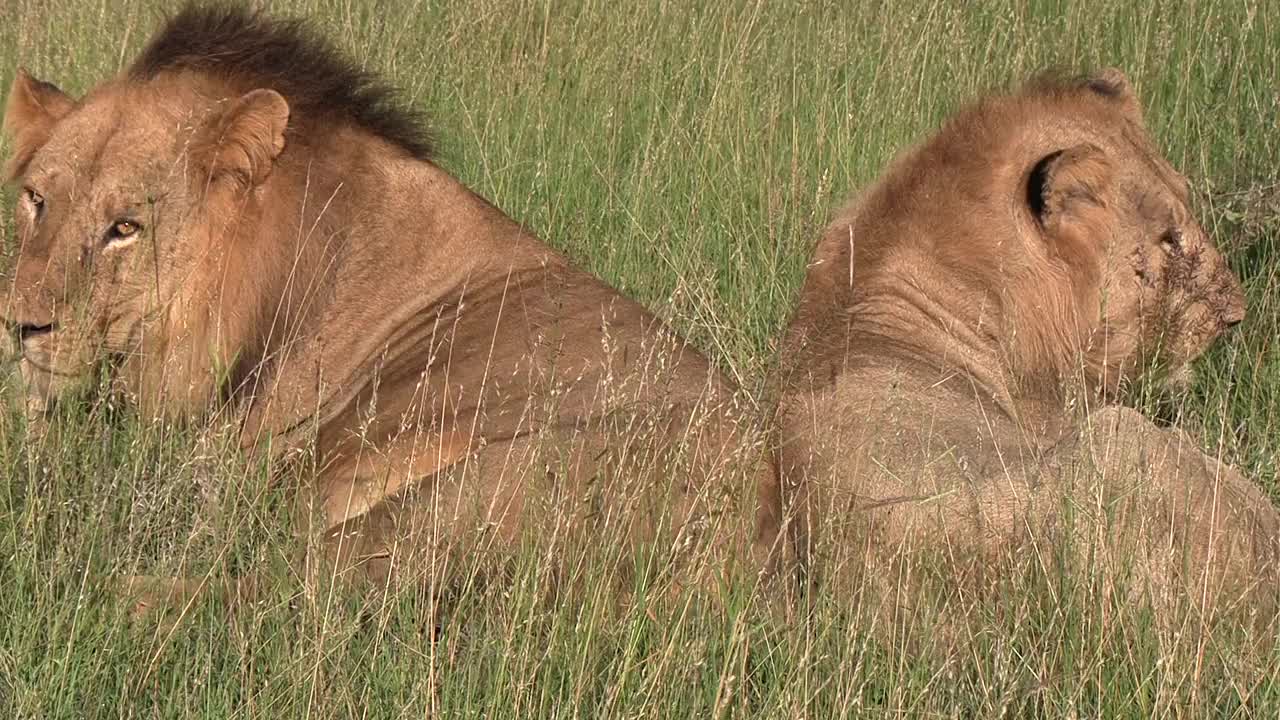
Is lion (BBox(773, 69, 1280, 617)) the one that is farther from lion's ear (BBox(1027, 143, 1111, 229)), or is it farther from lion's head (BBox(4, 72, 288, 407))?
lion's head (BBox(4, 72, 288, 407))

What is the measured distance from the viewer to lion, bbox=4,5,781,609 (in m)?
4.21

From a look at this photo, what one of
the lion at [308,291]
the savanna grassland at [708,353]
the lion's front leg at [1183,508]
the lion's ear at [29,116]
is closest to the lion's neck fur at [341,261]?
the lion at [308,291]

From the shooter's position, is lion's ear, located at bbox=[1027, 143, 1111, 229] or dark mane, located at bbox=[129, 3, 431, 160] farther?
lion's ear, located at bbox=[1027, 143, 1111, 229]

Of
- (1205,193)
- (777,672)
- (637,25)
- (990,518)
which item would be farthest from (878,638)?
(637,25)

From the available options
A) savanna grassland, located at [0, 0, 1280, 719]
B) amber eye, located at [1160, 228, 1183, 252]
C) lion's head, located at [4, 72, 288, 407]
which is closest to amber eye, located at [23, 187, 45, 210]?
lion's head, located at [4, 72, 288, 407]

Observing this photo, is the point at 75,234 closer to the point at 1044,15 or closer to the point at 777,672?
the point at 777,672

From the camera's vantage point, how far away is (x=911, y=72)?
7.41 meters

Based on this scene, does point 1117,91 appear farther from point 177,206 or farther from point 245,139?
point 177,206

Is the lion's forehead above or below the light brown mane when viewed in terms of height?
below

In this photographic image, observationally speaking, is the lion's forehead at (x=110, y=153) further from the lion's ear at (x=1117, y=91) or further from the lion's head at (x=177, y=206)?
the lion's ear at (x=1117, y=91)

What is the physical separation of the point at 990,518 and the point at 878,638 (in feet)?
1.77

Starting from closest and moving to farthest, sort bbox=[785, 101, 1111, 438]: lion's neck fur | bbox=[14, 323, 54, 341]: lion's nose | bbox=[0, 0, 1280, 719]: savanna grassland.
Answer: bbox=[0, 0, 1280, 719]: savanna grassland, bbox=[14, 323, 54, 341]: lion's nose, bbox=[785, 101, 1111, 438]: lion's neck fur

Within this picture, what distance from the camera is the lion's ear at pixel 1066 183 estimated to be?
4.98m

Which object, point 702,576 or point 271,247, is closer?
point 702,576
